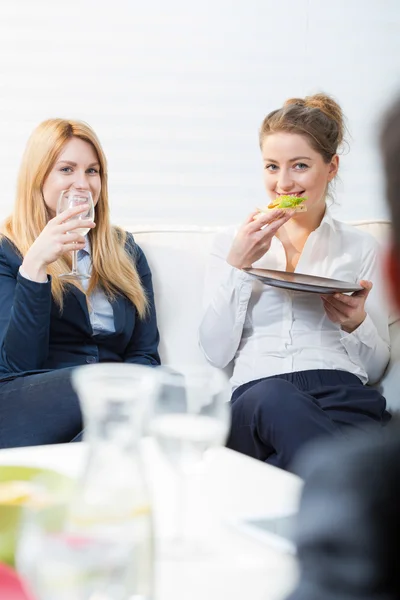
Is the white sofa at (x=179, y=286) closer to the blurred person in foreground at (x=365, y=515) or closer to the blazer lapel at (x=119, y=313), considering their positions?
the blazer lapel at (x=119, y=313)

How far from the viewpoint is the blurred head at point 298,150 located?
2.53 meters

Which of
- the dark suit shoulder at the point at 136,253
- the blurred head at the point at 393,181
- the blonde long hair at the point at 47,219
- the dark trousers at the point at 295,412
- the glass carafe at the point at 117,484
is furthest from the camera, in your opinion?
the dark suit shoulder at the point at 136,253

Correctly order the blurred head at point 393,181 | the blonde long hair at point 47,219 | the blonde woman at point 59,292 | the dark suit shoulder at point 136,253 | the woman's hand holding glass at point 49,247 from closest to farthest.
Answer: the blurred head at point 393,181, the blonde woman at point 59,292, the woman's hand holding glass at point 49,247, the blonde long hair at point 47,219, the dark suit shoulder at point 136,253

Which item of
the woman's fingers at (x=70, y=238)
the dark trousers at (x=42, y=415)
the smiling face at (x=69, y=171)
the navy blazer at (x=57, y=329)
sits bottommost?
the dark trousers at (x=42, y=415)

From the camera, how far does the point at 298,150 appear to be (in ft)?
8.30

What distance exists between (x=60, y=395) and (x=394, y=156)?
1734 mm

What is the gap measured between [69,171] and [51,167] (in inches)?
2.3

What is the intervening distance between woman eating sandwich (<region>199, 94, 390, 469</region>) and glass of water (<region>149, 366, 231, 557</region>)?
123cm

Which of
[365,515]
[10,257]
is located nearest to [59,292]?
[10,257]

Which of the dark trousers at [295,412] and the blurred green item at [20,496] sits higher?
the blurred green item at [20,496]

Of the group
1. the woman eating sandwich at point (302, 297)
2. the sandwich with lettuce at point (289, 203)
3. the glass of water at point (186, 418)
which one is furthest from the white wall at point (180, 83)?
the glass of water at point (186, 418)

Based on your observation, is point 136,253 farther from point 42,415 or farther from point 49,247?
point 42,415

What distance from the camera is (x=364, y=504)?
1.36 ft

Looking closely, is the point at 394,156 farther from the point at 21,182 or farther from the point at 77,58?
the point at 77,58
